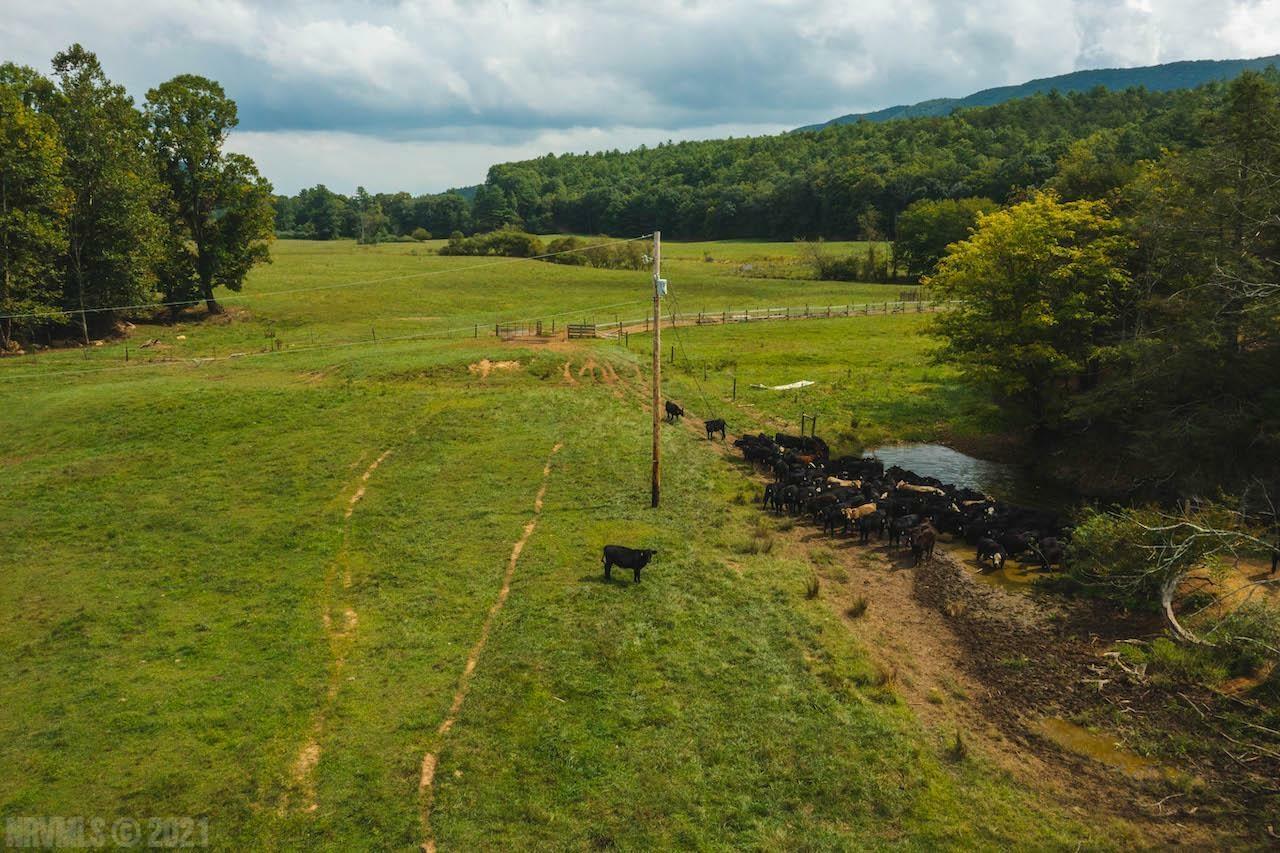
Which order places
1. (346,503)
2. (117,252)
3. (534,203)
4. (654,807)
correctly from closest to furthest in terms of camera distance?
(654,807) → (346,503) → (117,252) → (534,203)

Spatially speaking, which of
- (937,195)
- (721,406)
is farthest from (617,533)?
(937,195)

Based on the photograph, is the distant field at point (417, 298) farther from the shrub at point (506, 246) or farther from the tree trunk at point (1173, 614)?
the tree trunk at point (1173, 614)

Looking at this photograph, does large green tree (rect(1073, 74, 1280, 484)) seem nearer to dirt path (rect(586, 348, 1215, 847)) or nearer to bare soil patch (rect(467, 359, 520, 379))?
dirt path (rect(586, 348, 1215, 847))

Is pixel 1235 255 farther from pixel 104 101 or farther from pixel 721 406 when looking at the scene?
pixel 104 101

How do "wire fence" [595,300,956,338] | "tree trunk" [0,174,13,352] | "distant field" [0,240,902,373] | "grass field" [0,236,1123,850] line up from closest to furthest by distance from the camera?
"grass field" [0,236,1123,850] < "tree trunk" [0,174,13,352] < "distant field" [0,240,902,373] < "wire fence" [595,300,956,338]

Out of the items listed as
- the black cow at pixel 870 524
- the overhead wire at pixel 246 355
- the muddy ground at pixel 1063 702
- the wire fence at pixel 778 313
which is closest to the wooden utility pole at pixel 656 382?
the muddy ground at pixel 1063 702

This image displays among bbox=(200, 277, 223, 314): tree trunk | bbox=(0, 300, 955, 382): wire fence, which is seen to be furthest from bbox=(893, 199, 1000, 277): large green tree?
bbox=(200, 277, 223, 314): tree trunk
